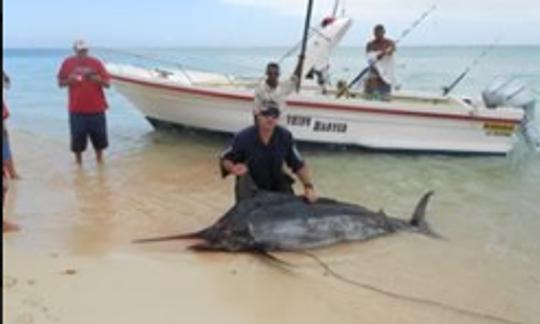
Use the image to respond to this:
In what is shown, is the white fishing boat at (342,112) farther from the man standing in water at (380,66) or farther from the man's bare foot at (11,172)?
the man's bare foot at (11,172)

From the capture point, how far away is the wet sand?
4.27 meters

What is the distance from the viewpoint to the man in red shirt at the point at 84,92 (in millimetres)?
8180

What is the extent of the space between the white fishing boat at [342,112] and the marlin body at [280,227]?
431 cm

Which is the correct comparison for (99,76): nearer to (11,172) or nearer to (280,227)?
(11,172)

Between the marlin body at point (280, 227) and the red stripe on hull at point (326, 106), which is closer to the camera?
the marlin body at point (280, 227)

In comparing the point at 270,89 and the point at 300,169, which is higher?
the point at 270,89

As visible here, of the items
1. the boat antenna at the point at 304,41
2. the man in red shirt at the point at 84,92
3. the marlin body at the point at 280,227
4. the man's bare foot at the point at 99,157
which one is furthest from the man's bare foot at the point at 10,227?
the boat antenna at the point at 304,41

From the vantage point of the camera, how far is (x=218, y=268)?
5.07 m

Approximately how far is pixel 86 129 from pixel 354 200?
3.04 metres

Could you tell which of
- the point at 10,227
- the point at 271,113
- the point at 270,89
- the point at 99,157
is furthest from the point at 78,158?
the point at 271,113

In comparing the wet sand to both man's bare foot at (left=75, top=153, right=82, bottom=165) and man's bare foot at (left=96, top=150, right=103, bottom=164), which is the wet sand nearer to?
man's bare foot at (left=75, top=153, right=82, bottom=165)

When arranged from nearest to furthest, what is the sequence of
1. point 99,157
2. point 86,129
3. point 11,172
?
point 11,172 < point 86,129 < point 99,157

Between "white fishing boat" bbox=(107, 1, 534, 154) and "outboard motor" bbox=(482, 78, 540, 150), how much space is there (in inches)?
0.6

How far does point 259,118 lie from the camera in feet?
18.3
